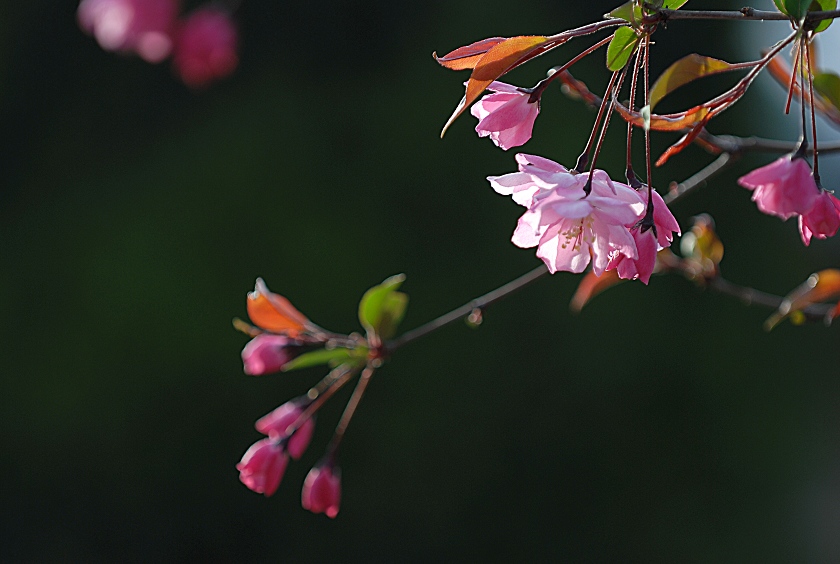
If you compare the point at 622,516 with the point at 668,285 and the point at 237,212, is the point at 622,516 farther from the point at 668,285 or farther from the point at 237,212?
the point at 237,212

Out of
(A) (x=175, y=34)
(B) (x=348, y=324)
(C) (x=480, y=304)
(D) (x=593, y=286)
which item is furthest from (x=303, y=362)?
(B) (x=348, y=324)

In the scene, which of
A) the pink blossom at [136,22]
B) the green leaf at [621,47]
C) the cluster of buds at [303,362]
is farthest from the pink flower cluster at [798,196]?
the pink blossom at [136,22]

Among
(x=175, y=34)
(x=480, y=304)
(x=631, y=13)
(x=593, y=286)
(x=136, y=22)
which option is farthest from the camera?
(x=175, y=34)

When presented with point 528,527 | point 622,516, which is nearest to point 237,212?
point 528,527

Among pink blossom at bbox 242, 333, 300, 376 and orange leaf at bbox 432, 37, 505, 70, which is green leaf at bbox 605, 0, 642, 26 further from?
pink blossom at bbox 242, 333, 300, 376

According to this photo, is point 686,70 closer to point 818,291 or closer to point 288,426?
point 818,291

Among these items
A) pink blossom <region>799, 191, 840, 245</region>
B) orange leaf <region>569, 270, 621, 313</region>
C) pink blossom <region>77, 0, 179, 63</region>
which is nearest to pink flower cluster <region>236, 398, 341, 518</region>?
orange leaf <region>569, 270, 621, 313</region>
